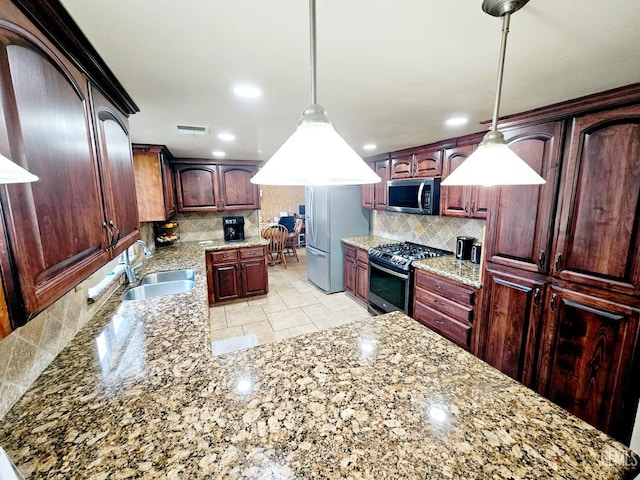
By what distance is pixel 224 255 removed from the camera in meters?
3.85

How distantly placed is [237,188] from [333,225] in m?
1.62

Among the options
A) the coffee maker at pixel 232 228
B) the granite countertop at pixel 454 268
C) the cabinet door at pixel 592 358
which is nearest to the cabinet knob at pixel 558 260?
the cabinet door at pixel 592 358

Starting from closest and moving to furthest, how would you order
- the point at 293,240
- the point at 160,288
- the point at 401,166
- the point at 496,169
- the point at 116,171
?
the point at 496,169, the point at 116,171, the point at 160,288, the point at 401,166, the point at 293,240

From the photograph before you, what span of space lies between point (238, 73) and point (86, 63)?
0.57 meters

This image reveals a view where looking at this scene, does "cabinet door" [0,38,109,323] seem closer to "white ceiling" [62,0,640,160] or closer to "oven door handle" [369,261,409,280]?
"white ceiling" [62,0,640,160]

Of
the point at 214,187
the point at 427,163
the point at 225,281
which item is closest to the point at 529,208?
the point at 427,163

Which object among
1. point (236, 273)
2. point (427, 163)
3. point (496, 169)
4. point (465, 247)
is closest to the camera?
point (496, 169)

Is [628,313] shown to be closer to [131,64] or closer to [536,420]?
[536,420]

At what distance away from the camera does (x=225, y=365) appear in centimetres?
106

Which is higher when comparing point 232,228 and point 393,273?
point 232,228

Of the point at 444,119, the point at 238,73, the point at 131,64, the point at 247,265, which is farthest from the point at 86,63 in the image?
the point at 247,265

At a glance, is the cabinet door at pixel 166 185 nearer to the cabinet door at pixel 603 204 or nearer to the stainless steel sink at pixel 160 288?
the stainless steel sink at pixel 160 288

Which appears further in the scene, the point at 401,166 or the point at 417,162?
the point at 401,166

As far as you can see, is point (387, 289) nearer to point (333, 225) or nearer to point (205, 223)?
point (333, 225)
